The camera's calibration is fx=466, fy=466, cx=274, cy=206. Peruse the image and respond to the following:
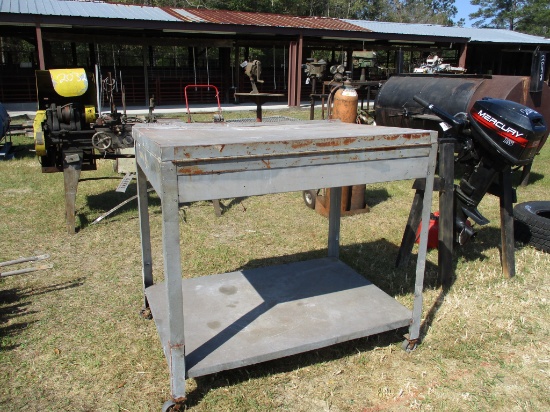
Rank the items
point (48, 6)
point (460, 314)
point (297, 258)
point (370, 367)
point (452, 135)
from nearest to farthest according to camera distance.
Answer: point (370, 367) → point (460, 314) → point (452, 135) → point (297, 258) → point (48, 6)

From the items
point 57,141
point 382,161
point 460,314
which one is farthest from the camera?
point 57,141

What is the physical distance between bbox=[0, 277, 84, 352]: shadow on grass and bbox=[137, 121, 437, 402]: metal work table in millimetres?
828

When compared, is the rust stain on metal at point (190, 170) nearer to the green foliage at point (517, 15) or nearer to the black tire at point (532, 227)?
the black tire at point (532, 227)

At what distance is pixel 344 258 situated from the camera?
4.14 meters

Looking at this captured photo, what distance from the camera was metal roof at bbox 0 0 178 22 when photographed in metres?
12.6

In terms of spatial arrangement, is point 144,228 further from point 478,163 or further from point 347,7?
point 347,7

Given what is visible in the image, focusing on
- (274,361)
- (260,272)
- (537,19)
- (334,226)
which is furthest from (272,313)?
(537,19)

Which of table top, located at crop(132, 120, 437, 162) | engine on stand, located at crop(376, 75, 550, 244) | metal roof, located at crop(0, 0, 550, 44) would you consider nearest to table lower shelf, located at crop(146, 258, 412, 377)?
table top, located at crop(132, 120, 437, 162)

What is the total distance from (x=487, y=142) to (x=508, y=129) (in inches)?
6.9

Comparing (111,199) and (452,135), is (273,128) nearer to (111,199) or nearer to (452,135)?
(452,135)

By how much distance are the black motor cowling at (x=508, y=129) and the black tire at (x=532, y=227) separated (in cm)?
107

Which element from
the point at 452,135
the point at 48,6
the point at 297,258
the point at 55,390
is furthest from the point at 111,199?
the point at 48,6

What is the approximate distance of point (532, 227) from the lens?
14.0ft

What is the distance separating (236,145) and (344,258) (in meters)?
2.41
